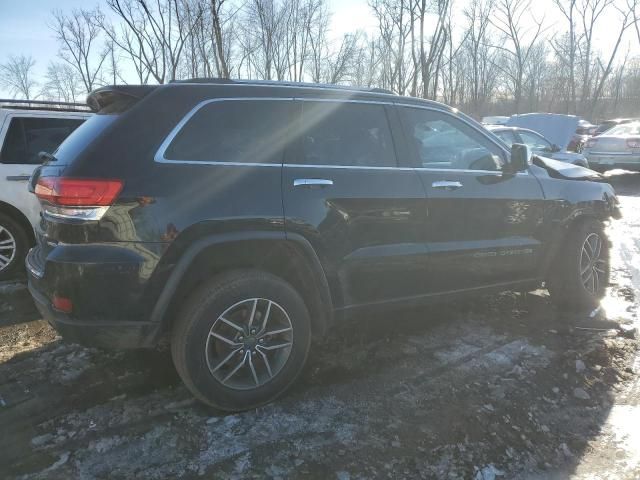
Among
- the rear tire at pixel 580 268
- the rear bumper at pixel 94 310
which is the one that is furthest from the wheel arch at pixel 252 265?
the rear tire at pixel 580 268

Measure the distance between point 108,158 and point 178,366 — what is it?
120 cm

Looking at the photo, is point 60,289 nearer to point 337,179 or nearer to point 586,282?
point 337,179

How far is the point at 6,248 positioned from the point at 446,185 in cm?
467

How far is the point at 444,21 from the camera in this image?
62.5ft

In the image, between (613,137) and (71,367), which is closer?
(71,367)

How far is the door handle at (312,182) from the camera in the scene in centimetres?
302

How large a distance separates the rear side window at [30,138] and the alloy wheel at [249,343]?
13.0ft

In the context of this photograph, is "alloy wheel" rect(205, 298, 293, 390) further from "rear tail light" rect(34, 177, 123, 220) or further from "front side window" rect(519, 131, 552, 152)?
"front side window" rect(519, 131, 552, 152)

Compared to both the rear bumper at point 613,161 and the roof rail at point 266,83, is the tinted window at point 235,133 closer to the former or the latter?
the roof rail at point 266,83

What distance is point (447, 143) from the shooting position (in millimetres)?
3926

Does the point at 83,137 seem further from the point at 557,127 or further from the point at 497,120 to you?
the point at 497,120

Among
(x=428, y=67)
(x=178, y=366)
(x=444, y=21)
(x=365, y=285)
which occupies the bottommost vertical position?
(x=178, y=366)

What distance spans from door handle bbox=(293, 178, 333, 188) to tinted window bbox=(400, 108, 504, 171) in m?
0.89

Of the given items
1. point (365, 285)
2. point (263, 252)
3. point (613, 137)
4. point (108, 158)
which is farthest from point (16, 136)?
point (613, 137)
